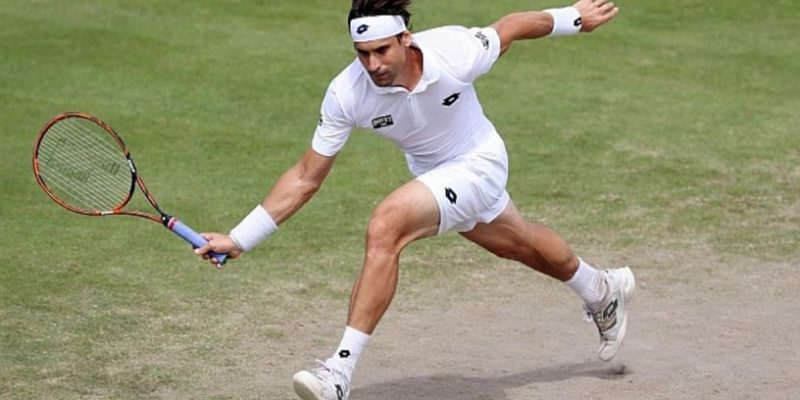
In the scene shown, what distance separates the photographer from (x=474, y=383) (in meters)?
9.38

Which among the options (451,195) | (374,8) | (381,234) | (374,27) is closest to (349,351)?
(381,234)

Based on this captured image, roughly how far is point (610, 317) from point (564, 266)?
512 millimetres

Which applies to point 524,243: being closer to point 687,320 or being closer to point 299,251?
point 687,320

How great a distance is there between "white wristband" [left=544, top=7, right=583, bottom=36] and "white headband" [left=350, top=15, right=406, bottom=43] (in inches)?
49.3

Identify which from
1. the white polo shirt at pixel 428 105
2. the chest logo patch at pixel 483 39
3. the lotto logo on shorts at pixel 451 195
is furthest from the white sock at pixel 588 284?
the chest logo patch at pixel 483 39

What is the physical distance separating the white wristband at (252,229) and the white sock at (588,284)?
200 centimetres

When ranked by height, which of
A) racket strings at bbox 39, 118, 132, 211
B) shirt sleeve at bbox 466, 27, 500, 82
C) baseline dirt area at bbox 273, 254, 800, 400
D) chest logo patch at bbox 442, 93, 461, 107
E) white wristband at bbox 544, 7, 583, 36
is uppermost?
shirt sleeve at bbox 466, 27, 500, 82

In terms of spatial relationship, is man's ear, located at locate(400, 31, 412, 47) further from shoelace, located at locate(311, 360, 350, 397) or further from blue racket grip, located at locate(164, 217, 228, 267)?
shoelace, located at locate(311, 360, 350, 397)

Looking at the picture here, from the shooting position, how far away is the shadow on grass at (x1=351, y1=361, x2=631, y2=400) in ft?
30.0

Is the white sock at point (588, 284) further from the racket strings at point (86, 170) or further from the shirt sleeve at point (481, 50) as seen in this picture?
the racket strings at point (86, 170)

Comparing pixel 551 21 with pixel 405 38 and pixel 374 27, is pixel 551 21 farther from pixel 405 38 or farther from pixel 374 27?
pixel 374 27

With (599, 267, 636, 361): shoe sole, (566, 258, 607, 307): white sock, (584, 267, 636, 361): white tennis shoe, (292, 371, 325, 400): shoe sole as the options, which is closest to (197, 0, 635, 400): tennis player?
(292, 371, 325, 400): shoe sole

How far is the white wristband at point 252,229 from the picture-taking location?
8.47 metres

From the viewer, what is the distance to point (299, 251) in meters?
11.9
